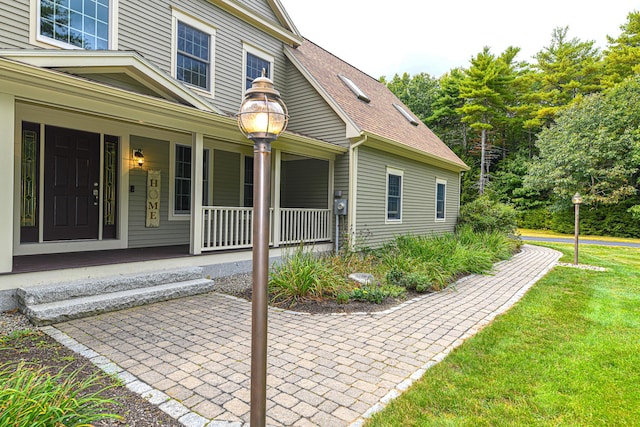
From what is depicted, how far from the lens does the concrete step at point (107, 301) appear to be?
13.2ft

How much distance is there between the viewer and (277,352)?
139 inches

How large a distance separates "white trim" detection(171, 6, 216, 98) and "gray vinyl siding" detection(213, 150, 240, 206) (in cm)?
158

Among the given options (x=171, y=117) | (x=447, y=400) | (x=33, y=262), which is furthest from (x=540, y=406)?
(x=33, y=262)

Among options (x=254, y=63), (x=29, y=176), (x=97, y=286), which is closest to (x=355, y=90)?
(x=254, y=63)

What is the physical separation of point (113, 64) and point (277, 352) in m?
5.14

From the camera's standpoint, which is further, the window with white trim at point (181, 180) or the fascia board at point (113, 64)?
the window with white trim at point (181, 180)

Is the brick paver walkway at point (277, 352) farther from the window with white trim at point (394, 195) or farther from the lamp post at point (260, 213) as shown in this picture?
the window with white trim at point (394, 195)

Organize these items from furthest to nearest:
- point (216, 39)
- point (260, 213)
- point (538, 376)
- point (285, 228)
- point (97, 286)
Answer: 1. point (216, 39)
2. point (285, 228)
3. point (97, 286)
4. point (538, 376)
5. point (260, 213)

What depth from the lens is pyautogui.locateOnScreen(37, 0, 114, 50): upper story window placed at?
572 cm

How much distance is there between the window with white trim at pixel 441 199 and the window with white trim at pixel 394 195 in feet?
10.4

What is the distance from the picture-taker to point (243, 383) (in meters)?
2.89

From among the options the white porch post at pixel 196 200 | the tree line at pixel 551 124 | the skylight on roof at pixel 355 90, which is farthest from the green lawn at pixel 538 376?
the tree line at pixel 551 124

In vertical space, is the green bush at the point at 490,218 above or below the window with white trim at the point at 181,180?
below

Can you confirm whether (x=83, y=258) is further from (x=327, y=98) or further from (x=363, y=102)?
(x=363, y=102)
